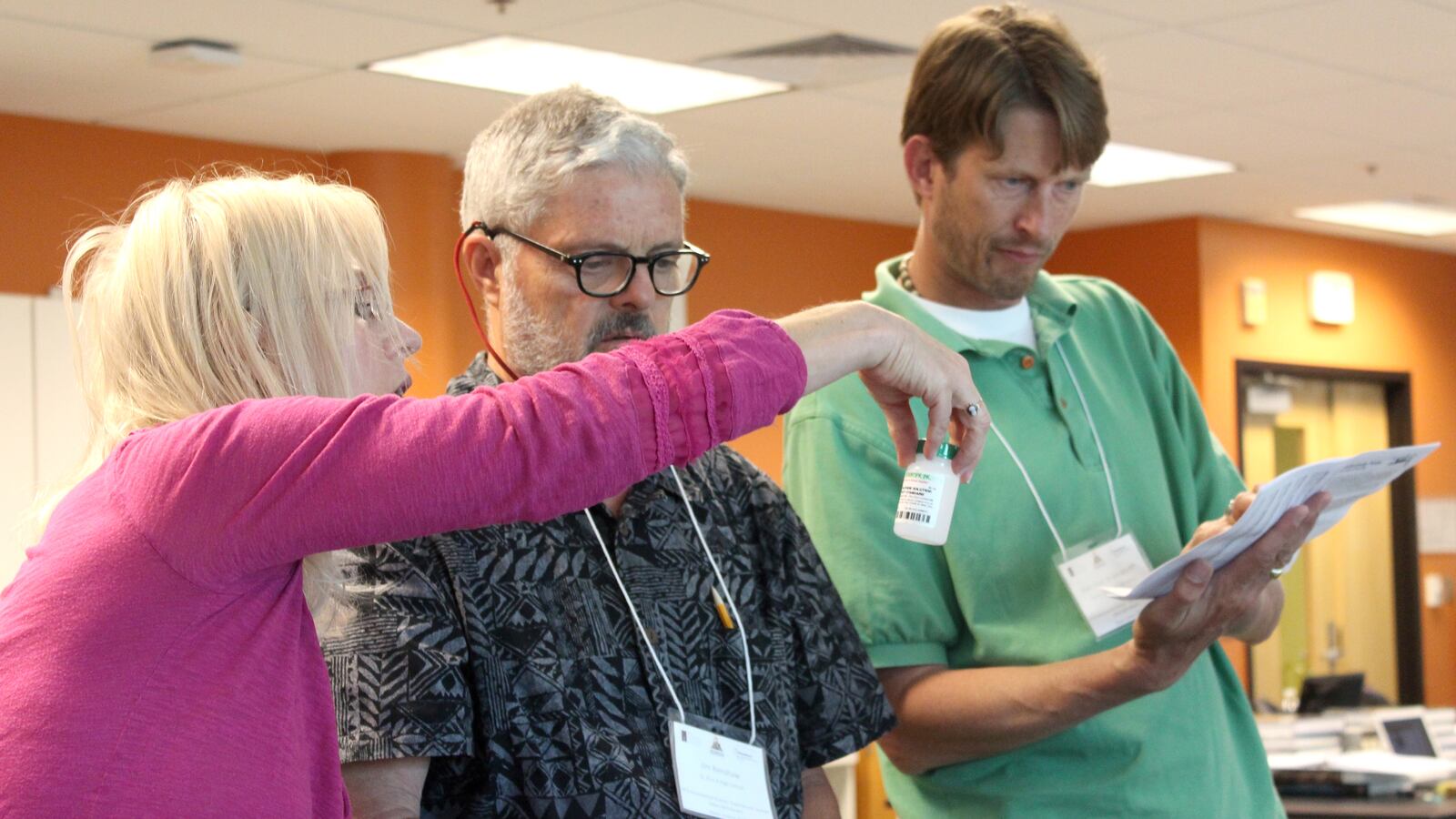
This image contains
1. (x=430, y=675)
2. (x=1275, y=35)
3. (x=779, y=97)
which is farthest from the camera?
(x=779, y=97)

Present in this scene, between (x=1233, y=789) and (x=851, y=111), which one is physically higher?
(x=851, y=111)

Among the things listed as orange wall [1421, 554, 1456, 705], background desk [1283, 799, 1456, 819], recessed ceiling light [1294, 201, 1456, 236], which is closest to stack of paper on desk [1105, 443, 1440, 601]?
background desk [1283, 799, 1456, 819]

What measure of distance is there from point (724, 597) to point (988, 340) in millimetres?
576

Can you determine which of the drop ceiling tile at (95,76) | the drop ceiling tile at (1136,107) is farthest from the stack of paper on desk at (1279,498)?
the drop ceiling tile at (95,76)

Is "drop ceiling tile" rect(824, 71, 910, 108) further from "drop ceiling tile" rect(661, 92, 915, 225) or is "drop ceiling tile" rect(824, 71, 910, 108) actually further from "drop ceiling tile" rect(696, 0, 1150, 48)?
"drop ceiling tile" rect(696, 0, 1150, 48)

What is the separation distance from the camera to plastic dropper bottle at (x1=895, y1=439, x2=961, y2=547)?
1.44 meters

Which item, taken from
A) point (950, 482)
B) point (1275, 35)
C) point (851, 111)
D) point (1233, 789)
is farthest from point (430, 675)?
point (851, 111)

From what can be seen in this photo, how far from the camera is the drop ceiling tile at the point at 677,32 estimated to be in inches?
175

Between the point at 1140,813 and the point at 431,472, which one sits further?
the point at 1140,813

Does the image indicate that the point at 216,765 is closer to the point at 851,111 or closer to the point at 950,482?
the point at 950,482

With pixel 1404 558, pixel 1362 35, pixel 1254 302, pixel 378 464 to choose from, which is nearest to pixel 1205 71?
pixel 1362 35

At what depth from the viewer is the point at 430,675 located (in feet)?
4.66

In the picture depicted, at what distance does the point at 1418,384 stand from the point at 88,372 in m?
9.23

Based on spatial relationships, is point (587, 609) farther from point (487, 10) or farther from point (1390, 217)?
point (1390, 217)
